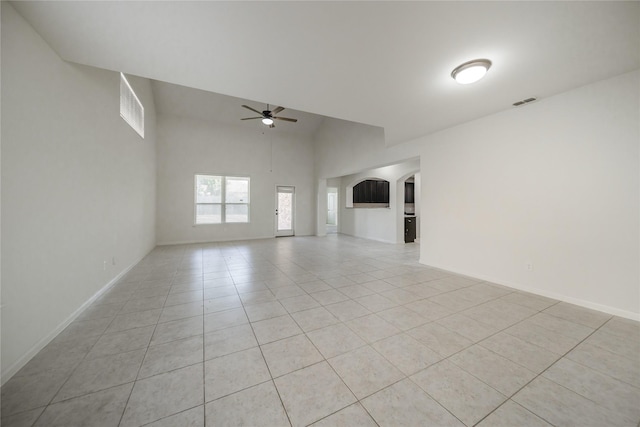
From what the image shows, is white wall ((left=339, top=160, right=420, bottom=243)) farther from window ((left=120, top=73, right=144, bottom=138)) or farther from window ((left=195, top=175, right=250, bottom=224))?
window ((left=120, top=73, right=144, bottom=138))

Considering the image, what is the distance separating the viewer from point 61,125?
211cm

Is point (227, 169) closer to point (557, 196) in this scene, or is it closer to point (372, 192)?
point (372, 192)

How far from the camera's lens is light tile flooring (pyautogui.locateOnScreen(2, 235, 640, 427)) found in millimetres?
1279

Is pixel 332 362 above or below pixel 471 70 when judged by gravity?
below

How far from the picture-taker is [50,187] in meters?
1.97

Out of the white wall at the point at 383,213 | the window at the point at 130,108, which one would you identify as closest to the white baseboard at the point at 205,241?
the white wall at the point at 383,213

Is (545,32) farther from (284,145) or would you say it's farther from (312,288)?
(284,145)

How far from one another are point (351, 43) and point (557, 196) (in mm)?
3194

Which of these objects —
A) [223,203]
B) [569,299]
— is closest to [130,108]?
[223,203]

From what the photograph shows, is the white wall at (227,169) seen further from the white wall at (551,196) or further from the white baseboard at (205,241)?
the white wall at (551,196)

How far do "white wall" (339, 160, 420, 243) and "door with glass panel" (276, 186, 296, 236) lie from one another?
2.25m

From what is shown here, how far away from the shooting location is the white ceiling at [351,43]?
5.71 feet

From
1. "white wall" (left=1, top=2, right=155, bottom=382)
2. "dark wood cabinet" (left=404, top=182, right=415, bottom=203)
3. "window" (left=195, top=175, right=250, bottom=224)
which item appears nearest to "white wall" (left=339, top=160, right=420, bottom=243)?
"dark wood cabinet" (left=404, top=182, right=415, bottom=203)

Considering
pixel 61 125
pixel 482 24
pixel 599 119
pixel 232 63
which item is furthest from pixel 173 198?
pixel 599 119
